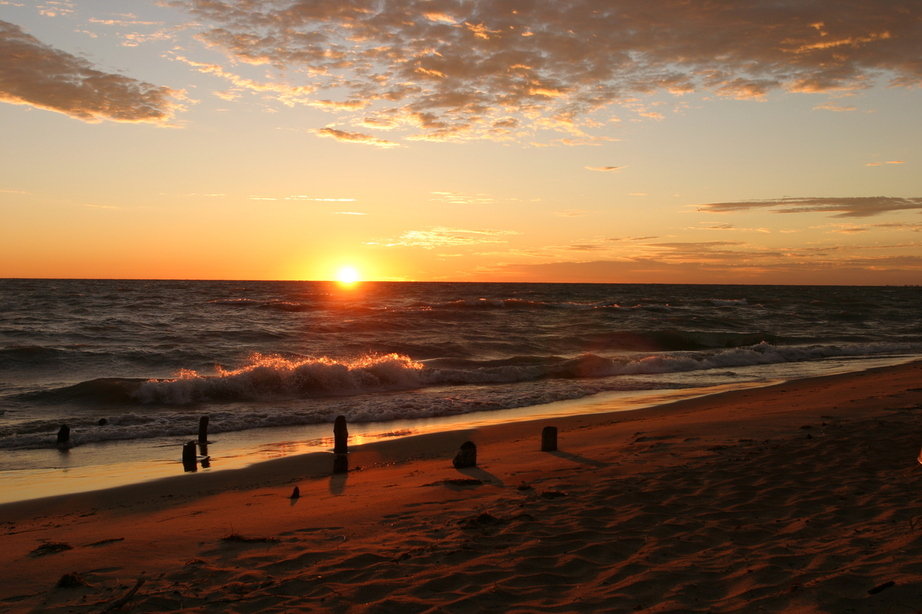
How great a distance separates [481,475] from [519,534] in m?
2.75

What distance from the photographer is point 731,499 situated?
7.01 meters

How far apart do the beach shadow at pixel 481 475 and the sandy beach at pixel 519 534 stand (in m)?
0.07

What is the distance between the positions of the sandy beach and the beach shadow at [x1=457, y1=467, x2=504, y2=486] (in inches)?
2.7

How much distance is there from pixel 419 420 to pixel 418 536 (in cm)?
906

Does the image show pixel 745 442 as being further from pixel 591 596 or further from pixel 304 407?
pixel 304 407

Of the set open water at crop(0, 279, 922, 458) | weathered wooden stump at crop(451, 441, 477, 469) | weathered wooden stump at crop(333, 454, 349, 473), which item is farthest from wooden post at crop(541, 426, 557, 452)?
open water at crop(0, 279, 922, 458)

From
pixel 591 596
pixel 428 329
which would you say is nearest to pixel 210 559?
pixel 591 596

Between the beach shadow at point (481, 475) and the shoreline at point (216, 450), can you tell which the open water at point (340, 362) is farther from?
the beach shadow at point (481, 475)

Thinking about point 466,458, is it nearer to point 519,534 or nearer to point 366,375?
point 519,534

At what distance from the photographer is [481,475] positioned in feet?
29.2

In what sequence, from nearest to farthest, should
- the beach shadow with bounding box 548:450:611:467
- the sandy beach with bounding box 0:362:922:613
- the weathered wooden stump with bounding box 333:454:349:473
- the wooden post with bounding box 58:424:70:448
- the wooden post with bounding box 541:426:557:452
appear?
the sandy beach with bounding box 0:362:922:613 → the beach shadow with bounding box 548:450:611:467 → the weathered wooden stump with bounding box 333:454:349:473 → the wooden post with bounding box 541:426:557:452 → the wooden post with bounding box 58:424:70:448

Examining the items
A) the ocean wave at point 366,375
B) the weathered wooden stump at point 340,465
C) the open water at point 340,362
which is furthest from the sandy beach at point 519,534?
the ocean wave at point 366,375

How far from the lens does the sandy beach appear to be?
193 inches

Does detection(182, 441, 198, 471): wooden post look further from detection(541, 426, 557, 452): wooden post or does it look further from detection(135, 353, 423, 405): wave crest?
detection(135, 353, 423, 405): wave crest
